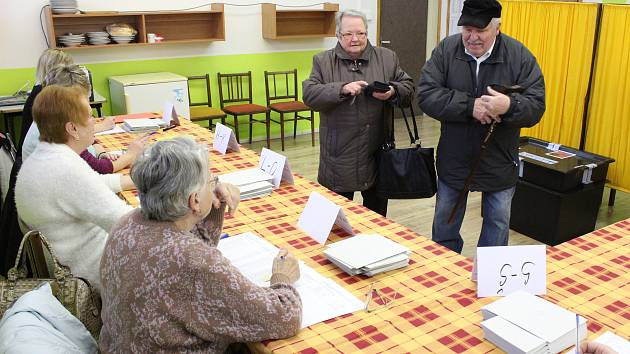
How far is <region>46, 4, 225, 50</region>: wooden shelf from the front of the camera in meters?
5.09

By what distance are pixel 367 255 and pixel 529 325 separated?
1.79 feet

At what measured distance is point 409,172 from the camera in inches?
113

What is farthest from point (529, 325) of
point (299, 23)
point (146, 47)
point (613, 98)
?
point (299, 23)

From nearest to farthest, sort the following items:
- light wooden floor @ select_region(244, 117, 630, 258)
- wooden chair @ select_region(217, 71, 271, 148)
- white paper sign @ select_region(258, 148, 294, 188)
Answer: white paper sign @ select_region(258, 148, 294, 188) → light wooden floor @ select_region(244, 117, 630, 258) → wooden chair @ select_region(217, 71, 271, 148)

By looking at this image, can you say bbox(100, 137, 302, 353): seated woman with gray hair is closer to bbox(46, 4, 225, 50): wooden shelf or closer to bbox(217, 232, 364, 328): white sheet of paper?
bbox(217, 232, 364, 328): white sheet of paper

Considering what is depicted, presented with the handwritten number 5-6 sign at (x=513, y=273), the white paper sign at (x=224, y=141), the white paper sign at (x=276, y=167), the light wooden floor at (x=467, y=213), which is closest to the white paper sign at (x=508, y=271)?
the handwritten number 5-6 sign at (x=513, y=273)

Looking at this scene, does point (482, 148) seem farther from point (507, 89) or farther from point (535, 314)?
point (535, 314)

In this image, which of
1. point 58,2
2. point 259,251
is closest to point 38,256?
point 259,251

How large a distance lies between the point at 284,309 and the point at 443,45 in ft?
5.64

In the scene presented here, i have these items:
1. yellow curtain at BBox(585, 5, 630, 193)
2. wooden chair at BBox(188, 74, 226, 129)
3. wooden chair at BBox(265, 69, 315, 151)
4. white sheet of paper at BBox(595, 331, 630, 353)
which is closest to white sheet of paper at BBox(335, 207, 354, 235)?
white sheet of paper at BBox(595, 331, 630, 353)

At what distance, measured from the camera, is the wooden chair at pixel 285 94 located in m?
6.12

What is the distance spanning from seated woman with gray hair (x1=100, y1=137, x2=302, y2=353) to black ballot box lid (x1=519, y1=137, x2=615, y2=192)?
2715 mm

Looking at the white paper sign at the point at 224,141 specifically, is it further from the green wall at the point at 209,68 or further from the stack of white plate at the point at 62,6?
the green wall at the point at 209,68

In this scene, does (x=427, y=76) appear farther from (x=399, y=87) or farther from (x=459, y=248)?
(x=459, y=248)
